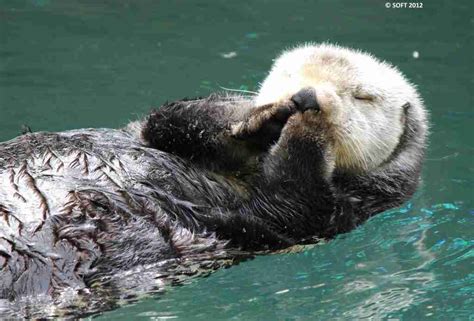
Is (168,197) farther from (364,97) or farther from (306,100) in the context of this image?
(364,97)

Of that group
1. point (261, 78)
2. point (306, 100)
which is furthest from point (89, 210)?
point (261, 78)

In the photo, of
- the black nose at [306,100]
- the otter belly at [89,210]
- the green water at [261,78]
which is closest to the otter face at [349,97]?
the black nose at [306,100]

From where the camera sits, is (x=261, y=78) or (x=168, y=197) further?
(x=261, y=78)

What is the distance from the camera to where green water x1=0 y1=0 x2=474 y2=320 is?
13.1 ft

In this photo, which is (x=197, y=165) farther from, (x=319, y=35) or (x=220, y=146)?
(x=319, y=35)

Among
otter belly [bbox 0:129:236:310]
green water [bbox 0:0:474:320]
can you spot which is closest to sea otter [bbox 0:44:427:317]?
otter belly [bbox 0:129:236:310]

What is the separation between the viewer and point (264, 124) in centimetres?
423

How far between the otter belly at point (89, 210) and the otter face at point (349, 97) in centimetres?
64

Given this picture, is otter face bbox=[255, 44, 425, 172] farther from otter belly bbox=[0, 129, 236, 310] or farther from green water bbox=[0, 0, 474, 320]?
otter belly bbox=[0, 129, 236, 310]

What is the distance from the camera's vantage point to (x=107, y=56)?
8.02 meters

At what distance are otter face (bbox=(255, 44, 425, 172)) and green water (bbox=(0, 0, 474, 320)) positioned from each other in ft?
1.57

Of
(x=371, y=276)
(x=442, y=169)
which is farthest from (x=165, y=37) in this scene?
(x=371, y=276)

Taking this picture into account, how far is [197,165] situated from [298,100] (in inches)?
27.2

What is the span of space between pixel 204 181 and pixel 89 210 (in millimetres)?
742
